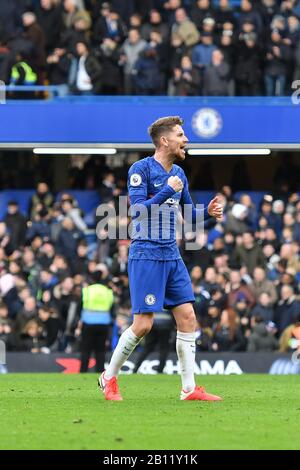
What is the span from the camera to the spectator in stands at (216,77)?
2364cm

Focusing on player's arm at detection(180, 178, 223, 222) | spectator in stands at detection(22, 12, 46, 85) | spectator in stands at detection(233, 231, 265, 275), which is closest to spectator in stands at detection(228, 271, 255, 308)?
spectator in stands at detection(233, 231, 265, 275)

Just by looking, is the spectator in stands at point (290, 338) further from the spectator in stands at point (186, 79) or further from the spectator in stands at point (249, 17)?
the spectator in stands at point (249, 17)

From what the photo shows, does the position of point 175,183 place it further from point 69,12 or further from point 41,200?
point 69,12

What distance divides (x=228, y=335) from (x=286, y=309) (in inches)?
43.9

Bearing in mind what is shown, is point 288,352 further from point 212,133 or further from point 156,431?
point 156,431

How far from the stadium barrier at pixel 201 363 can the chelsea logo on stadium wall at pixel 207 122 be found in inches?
214

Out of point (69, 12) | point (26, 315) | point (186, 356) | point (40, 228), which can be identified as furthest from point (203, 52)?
point (186, 356)

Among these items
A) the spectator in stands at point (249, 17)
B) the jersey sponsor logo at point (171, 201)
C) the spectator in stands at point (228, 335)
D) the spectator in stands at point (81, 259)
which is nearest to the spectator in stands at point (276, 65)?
the spectator in stands at point (249, 17)

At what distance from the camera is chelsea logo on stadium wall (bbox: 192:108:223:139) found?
24078mm

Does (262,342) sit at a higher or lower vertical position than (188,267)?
lower

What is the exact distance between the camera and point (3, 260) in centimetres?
2281

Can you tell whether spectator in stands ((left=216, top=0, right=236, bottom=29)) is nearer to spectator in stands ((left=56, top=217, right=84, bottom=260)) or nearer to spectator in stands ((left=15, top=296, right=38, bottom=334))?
spectator in stands ((left=56, top=217, right=84, bottom=260))

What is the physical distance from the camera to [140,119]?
24.3m

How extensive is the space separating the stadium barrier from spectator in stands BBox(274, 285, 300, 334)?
2.67ft
